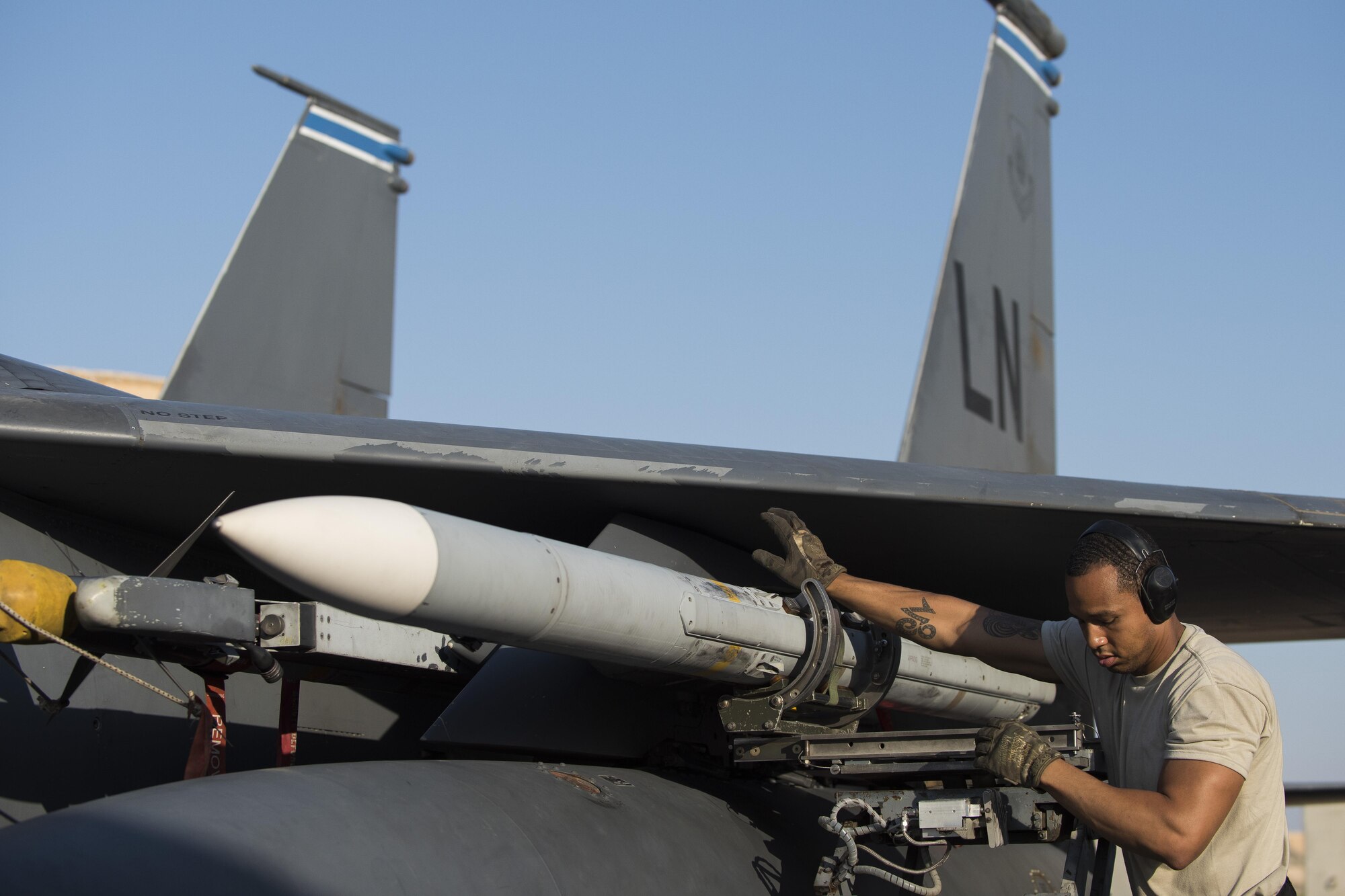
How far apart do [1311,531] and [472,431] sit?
279 cm

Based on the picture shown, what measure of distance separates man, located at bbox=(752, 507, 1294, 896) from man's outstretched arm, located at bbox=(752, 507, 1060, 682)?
283 millimetres

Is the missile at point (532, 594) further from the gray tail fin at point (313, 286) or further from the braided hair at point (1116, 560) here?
the gray tail fin at point (313, 286)

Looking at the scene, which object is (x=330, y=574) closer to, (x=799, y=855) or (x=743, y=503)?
(x=743, y=503)

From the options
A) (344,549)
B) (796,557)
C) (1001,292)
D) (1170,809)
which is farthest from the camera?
(1001,292)

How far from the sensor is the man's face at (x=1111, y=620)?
271cm

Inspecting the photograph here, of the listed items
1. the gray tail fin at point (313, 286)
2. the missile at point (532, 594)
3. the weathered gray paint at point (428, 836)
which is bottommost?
the weathered gray paint at point (428, 836)

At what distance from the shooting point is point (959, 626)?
3.36 metres

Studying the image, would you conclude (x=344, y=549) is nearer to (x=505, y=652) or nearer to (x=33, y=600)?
A: (x=33, y=600)

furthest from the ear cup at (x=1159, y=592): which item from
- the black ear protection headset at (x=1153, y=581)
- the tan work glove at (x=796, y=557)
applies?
the tan work glove at (x=796, y=557)

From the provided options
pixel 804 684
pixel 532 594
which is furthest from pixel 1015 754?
pixel 532 594

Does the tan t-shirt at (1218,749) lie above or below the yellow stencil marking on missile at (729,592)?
below

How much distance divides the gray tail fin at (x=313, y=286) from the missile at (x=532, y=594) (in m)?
5.18

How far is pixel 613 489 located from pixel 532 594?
3.21 feet

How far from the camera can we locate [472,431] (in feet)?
11.5
